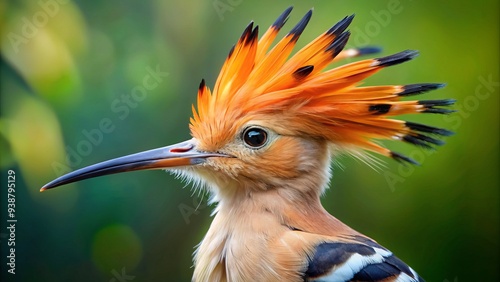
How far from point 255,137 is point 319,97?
0.15 metres

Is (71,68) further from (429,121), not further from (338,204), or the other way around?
(429,121)

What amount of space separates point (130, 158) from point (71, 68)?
69 centimetres

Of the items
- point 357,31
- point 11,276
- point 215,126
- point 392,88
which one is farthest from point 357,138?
point 11,276

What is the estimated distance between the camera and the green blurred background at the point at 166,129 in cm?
160

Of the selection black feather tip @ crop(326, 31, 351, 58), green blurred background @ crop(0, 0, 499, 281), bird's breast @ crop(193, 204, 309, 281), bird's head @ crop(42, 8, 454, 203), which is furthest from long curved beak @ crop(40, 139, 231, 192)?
green blurred background @ crop(0, 0, 499, 281)

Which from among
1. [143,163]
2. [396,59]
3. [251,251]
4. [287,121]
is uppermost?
[396,59]

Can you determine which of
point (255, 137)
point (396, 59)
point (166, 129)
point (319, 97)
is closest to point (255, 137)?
point (255, 137)

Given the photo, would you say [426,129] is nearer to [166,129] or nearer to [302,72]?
[302,72]

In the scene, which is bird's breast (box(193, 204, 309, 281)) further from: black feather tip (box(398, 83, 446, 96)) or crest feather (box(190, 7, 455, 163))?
black feather tip (box(398, 83, 446, 96))

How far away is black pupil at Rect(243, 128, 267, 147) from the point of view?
105 centimetres

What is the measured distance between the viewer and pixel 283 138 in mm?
1056

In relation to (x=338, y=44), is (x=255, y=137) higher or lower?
lower

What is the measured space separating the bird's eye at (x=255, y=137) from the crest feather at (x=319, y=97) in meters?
0.03

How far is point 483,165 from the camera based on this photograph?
180 centimetres
